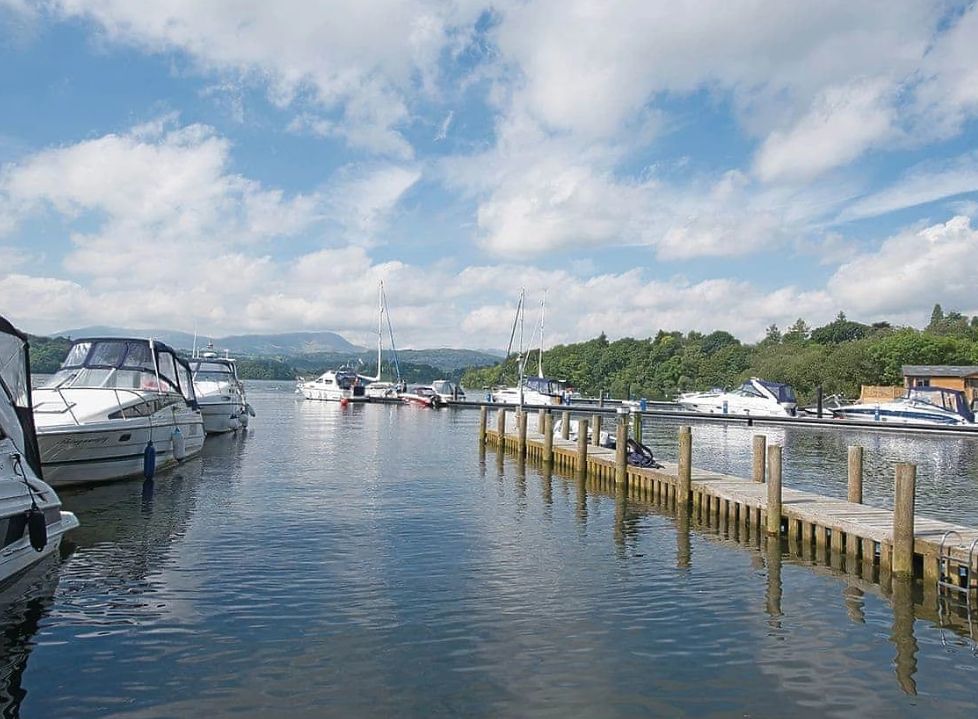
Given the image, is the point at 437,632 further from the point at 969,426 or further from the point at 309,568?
Answer: the point at 969,426

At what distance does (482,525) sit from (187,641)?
28.5 ft

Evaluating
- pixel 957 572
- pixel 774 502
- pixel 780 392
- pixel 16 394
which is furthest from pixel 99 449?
pixel 780 392

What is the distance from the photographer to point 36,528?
1183 centimetres

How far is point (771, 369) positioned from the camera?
9131 centimetres

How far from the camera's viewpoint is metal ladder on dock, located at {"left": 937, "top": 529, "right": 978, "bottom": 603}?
39.9ft

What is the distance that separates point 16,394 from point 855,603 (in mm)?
14080

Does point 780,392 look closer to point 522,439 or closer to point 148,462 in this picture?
point 522,439

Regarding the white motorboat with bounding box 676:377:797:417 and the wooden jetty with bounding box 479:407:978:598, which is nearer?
the wooden jetty with bounding box 479:407:978:598

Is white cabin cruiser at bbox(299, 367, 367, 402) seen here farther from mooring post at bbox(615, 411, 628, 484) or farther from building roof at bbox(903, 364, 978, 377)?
mooring post at bbox(615, 411, 628, 484)

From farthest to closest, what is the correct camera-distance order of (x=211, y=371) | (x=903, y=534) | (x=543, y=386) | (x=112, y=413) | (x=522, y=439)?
(x=543, y=386) → (x=211, y=371) → (x=522, y=439) → (x=112, y=413) → (x=903, y=534)

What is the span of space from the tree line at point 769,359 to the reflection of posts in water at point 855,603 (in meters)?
64.8

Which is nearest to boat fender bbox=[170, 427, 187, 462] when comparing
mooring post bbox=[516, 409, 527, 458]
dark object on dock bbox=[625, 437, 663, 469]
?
mooring post bbox=[516, 409, 527, 458]

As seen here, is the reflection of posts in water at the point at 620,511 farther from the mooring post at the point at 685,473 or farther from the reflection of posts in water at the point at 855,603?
the reflection of posts in water at the point at 855,603

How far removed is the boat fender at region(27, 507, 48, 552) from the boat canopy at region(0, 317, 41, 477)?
4.53ft
